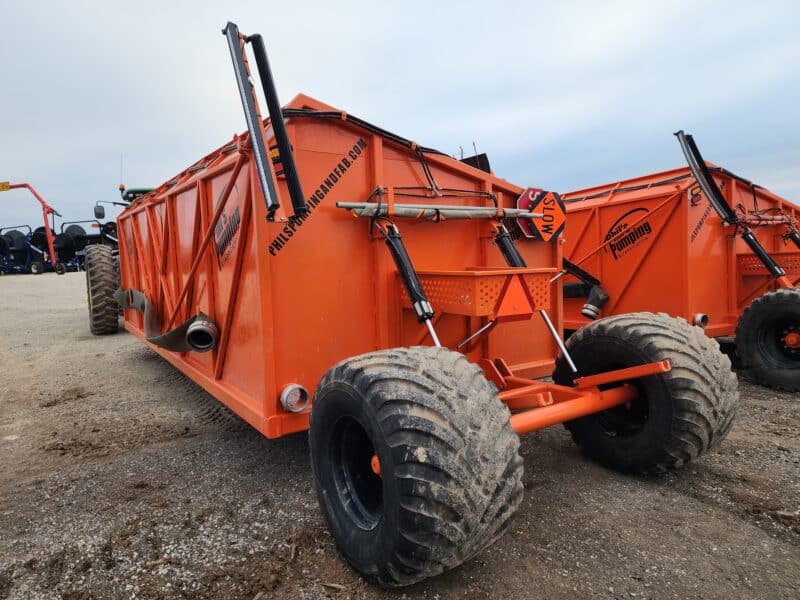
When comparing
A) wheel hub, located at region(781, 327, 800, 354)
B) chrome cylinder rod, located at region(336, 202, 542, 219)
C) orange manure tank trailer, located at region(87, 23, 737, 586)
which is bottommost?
wheel hub, located at region(781, 327, 800, 354)

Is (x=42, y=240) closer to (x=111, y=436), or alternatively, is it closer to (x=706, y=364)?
(x=111, y=436)

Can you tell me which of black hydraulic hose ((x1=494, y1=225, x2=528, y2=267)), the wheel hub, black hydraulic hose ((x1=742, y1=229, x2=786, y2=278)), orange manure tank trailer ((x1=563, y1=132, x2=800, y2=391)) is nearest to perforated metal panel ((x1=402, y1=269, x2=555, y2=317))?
black hydraulic hose ((x1=494, y1=225, x2=528, y2=267))

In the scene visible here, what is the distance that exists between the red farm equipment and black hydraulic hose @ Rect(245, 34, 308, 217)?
73.4ft

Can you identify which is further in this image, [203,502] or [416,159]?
[416,159]

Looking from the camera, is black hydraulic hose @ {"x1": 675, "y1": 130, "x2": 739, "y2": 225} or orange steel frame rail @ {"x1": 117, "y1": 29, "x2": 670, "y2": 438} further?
black hydraulic hose @ {"x1": 675, "y1": 130, "x2": 739, "y2": 225}

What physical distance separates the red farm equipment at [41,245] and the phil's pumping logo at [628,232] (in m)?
21.5

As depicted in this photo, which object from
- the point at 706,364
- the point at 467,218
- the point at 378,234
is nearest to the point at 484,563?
the point at 706,364

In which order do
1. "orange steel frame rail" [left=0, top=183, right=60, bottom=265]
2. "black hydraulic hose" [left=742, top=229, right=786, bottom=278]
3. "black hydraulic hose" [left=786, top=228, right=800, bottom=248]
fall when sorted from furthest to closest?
"orange steel frame rail" [left=0, top=183, right=60, bottom=265] → "black hydraulic hose" [left=786, top=228, right=800, bottom=248] → "black hydraulic hose" [left=742, top=229, right=786, bottom=278]

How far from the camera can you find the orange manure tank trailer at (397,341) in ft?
6.24

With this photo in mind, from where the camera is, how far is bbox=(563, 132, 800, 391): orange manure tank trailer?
207 inches

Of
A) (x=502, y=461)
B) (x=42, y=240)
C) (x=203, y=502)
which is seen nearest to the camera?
(x=502, y=461)

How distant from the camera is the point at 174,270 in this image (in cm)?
463

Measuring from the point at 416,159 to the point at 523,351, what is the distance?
1.65 metres

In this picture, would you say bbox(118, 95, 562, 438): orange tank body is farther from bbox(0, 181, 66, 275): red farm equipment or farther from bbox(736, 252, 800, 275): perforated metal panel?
bbox(0, 181, 66, 275): red farm equipment
